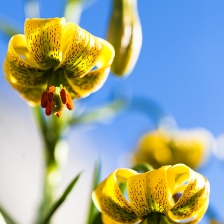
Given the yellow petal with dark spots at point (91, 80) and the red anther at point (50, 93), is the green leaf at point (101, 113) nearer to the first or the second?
the yellow petal with dark spots at point (91, 80)

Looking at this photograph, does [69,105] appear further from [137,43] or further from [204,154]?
[204,154]

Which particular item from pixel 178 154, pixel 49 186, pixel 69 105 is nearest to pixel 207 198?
pixel 69 105

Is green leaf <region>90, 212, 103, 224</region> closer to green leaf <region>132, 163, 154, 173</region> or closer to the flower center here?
green leaf <region>132, 163, 154, 173</region>

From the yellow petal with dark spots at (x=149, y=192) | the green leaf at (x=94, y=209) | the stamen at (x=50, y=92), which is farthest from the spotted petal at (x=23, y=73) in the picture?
the yellow petal with dark spots at (x=149, y=192)

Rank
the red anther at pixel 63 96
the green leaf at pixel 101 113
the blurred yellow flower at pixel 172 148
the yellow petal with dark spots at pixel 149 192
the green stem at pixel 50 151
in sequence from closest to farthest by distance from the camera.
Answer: the yellow petal with dark spots at pixel 149 192, the red anther at pixel 63 96, the green stem at pixel 50 151, the green leaf at pixel 101 113, the blurred yellow flower at pixel 172 148

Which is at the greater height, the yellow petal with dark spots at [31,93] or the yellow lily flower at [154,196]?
the yellow petal with dark spots at [31,93]

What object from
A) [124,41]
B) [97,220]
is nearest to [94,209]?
[97,220]

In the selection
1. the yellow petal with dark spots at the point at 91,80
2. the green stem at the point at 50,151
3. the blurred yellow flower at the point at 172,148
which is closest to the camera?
the yellow petal with dark spots at the point at 91,80
